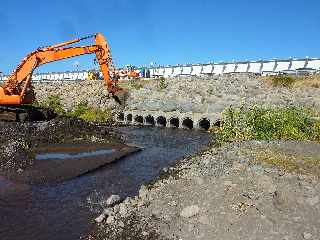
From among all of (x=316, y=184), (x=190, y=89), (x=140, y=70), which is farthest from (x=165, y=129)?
(x=316, y=184)

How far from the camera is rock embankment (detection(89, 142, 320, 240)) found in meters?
12.9

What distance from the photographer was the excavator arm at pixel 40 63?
140 feet

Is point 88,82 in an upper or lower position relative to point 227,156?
upper

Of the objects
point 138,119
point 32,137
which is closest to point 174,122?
point 138,119

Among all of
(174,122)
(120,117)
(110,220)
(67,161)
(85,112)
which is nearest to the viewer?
(110,220)

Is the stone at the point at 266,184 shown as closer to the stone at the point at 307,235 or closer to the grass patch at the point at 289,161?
the grass patch at the point at 289,161

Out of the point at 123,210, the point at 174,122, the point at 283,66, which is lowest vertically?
the point at 123,210

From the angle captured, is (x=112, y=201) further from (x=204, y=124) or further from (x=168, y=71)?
(x=168, y=71)

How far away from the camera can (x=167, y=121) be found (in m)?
57.1

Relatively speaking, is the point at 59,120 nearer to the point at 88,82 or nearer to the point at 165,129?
the point at 165,129

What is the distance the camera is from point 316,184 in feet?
50.9

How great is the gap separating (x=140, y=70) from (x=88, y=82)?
12.9m

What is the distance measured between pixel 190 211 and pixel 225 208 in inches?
46.0

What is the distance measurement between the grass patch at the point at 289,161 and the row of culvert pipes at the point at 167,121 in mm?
29755
